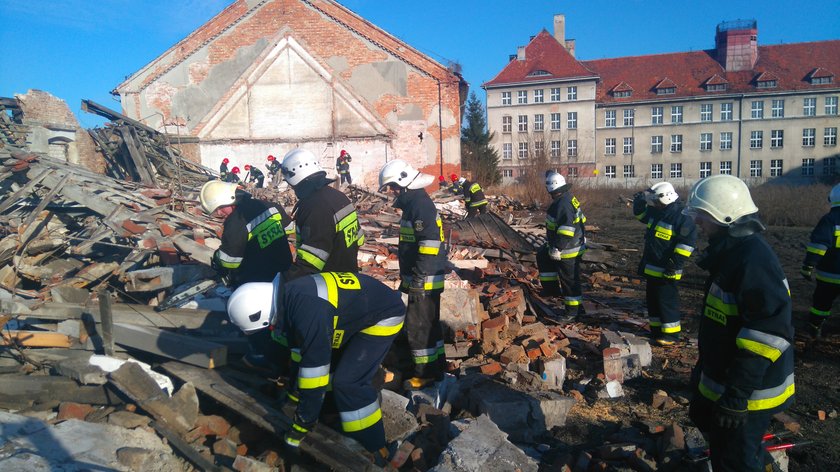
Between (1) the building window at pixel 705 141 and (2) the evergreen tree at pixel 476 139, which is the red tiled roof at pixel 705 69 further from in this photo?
(2) the evergreen tree at pixel 476 139

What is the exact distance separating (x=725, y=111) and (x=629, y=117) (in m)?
7.40

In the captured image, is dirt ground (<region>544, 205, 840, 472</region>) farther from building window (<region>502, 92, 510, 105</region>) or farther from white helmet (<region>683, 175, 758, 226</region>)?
building window (<region>502, 92, 510, 105</region>)

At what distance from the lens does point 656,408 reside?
15.3 ft

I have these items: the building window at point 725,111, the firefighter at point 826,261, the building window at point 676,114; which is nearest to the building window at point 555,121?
the building window at point 676,114

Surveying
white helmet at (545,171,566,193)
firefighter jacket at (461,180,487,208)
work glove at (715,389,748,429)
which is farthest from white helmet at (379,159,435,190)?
firefighter jacket at (461,180,487,208)

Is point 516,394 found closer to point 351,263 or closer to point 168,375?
point 351,263

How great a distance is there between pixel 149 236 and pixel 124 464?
16.8 feet

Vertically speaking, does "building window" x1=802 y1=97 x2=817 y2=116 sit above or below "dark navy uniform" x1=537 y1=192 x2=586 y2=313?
above

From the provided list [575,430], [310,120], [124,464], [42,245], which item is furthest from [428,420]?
[310,120]

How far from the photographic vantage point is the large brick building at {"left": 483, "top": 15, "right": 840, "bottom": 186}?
41.2 metres

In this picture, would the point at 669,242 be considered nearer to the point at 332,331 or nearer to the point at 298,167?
the point at 298,167

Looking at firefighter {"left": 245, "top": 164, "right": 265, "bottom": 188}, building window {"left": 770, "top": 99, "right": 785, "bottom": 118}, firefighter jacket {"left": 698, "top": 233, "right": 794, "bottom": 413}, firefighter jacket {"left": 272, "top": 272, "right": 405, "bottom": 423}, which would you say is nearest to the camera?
firefighter jacket {"left": 698, "top": 233, "right": 794, "bottom": 413}

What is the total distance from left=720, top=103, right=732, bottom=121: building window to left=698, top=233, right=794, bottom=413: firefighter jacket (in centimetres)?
4668

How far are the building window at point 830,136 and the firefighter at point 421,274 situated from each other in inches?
1909
